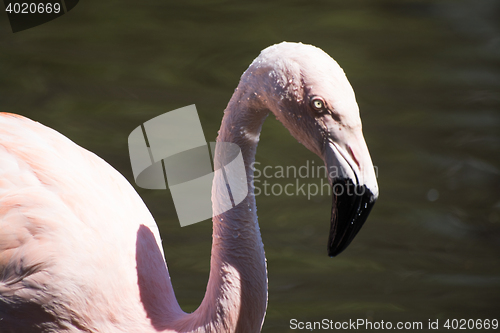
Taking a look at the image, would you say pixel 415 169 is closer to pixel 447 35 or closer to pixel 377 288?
pixel 377 288

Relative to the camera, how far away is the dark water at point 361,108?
13.5 ft

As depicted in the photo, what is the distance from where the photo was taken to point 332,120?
2.12 meters

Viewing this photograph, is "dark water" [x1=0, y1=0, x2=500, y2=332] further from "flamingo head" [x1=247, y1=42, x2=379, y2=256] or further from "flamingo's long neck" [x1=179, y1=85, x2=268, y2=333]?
"flamingo head" [x1=247, y1=42, x2=379, y2=256]

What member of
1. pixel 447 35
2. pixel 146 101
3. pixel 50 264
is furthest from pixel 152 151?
pixel 447 35

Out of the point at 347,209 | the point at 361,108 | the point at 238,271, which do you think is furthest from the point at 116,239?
the point at 361,108

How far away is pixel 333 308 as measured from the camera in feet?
12.7

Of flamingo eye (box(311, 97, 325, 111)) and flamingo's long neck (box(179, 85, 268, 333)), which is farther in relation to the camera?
flamingo's long neck (box(179, 85, 268, 333))

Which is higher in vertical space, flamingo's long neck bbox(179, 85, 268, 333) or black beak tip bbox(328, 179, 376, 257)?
black beak tip bbox(328, 179, 376, 257)

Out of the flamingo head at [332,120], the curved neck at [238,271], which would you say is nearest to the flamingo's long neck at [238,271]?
the curved neck at [238,271]

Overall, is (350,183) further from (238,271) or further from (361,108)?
(361,108)

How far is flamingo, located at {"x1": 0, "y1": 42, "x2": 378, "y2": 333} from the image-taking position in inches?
88.4

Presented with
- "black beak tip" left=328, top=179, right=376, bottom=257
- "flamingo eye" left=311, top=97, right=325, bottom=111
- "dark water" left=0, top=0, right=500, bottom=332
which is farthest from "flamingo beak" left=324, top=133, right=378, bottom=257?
"dark water" left=0, top=0, right=500, bottom=332

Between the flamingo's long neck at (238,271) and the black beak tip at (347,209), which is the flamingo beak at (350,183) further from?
the flamingo's long neck at (238,271)

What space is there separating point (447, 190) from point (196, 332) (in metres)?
3.11
